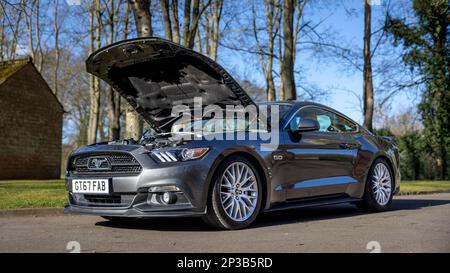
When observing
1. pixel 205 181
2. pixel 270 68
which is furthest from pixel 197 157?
pixel 270 68

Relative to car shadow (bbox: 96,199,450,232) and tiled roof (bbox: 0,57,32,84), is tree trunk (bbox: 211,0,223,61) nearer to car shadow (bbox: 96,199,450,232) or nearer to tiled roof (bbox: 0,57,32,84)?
tiled roof (bbox: 0,57,32,84)

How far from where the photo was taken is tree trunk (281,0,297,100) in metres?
15.9

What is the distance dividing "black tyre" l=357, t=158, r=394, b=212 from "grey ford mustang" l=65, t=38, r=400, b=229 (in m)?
0.02

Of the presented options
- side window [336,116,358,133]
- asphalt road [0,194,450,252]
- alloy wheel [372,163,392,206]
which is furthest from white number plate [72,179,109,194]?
alloy wheel [372,163,392,206]

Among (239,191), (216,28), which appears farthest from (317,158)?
(216,28)

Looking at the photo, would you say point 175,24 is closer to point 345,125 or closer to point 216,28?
point 216,28

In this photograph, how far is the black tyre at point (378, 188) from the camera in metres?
7.93

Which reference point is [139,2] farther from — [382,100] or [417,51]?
[417,51]

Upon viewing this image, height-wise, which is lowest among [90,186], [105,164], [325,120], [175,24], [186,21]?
[90,186]

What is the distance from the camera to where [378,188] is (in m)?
8.10

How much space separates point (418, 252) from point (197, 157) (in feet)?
7.60

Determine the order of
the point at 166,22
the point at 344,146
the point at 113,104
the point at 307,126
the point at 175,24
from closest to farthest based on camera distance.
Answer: the point at 307,126 → the point at 344,146 → the point at 166,22 → the point at 175,24 → the point at 113,104

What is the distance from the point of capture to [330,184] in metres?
7.17

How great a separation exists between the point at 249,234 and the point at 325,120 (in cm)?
261
